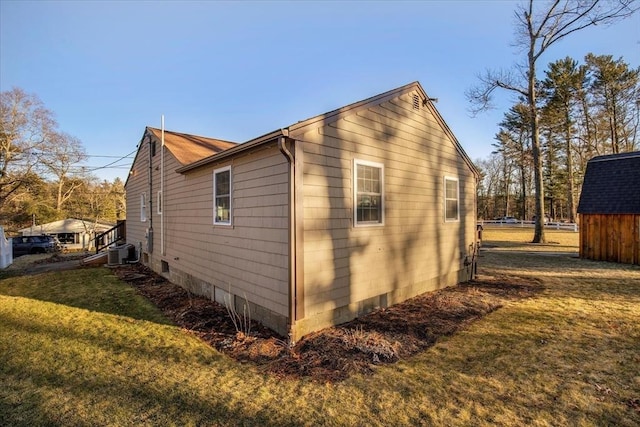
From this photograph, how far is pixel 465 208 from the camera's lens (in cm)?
909

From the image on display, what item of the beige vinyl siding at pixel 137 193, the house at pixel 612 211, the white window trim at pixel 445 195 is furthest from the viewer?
the beige vinyl siding at pixel 137 193

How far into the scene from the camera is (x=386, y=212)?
6270 millimetres

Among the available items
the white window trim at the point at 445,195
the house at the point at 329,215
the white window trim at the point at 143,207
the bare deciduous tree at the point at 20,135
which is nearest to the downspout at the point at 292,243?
the house at the point at 329,215

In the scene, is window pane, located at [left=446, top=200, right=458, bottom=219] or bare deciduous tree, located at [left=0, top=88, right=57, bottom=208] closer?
window pane, located at [left=446, top=200, right=458, bottom=219]

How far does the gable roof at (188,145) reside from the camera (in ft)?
29.7

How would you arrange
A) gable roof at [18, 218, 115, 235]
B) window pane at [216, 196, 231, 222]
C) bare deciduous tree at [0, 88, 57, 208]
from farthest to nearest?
1. gable roof at [18, 218, 115, 235]
2. bare deciduous tree at [0, 88, 57, 208]
3. window pane at [216, 196, 231, 222]

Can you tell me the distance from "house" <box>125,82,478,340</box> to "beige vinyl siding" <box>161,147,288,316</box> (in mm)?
28

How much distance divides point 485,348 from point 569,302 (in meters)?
3.89

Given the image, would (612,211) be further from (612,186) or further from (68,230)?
(68,230)

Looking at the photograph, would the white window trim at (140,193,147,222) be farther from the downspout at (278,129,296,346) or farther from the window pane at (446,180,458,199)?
the window pane at (446,180,458,199)

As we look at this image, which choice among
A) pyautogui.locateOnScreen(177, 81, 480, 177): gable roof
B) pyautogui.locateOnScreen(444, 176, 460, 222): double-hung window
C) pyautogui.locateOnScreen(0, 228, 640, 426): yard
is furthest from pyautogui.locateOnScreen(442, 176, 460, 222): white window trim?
pyautogui.locateOnScreen(0, 228, 640, 426): yard

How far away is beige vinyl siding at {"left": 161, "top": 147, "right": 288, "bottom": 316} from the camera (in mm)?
4848

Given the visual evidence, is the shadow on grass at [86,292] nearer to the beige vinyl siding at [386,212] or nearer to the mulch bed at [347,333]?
the mulch bed at [347,333]

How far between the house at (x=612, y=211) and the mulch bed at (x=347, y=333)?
7.17m
